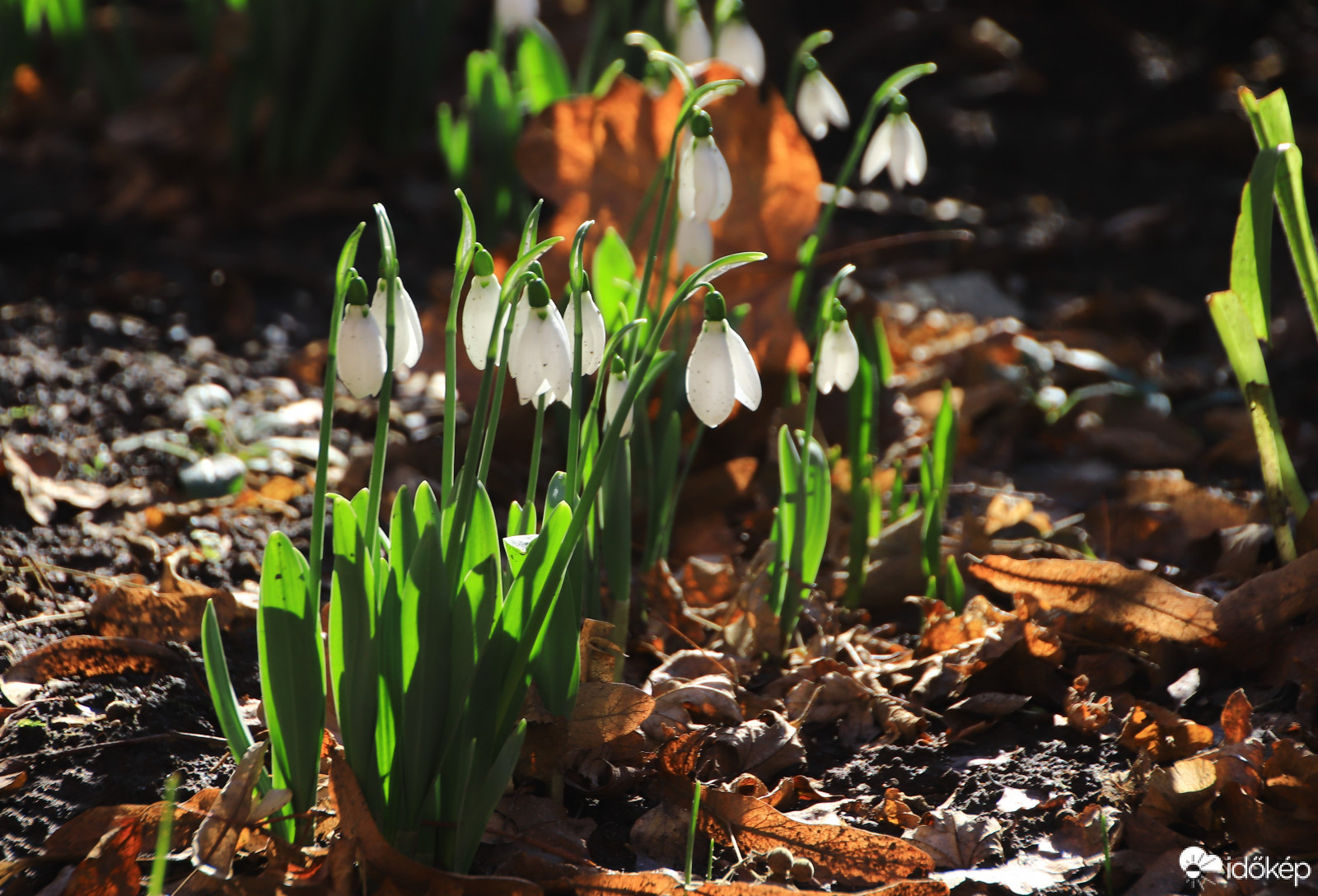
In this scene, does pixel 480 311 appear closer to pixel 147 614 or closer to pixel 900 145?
pixel 147 614

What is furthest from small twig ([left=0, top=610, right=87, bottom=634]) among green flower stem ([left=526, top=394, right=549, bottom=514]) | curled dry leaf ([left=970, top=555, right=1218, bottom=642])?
curled dry leaf ([left=970, top=555, right=1218, bottom=642])

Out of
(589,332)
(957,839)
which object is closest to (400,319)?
A: (589,332)

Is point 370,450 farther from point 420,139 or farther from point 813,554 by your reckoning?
point 420,139

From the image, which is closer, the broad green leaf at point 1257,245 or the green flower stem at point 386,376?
the green flower stem at point 386,376

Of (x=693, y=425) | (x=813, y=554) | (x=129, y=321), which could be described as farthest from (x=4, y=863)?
(x=129, y=321)

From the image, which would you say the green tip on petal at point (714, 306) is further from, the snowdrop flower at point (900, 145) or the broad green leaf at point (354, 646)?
the snowdrop flower at point (900, 145)

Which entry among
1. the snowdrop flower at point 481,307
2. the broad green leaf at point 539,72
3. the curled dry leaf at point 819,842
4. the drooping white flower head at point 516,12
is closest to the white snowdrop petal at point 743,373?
the snowdrop flower at point 481,307

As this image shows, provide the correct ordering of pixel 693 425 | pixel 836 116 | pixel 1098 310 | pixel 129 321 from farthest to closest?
pixel 1098 310, pixel 129 321, pixel 693 425, pixel 836 116
